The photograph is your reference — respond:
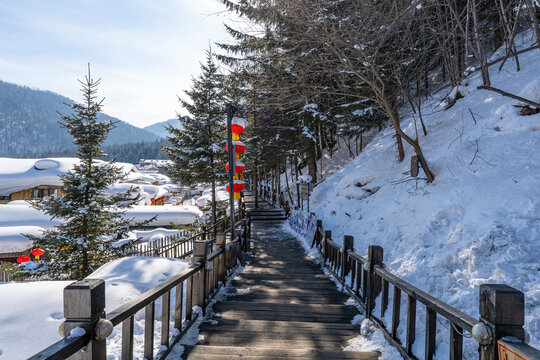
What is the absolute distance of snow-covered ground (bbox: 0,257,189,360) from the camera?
328 cm

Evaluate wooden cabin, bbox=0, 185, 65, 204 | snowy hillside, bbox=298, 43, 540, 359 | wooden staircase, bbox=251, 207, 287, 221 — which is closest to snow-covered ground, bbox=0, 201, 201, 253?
wooden cabin, bbox=0, 185, 65, 204

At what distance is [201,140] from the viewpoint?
15.9m

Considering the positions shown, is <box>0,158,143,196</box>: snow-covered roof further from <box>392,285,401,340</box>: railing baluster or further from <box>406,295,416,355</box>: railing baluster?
<box>406,295,416,355</box>: railing baluster

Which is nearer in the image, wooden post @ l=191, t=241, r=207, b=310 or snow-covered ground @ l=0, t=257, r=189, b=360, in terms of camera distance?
snow-covered ground @ l=0, t=257, r=189, b=360

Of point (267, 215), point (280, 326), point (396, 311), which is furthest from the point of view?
point (267, 215)

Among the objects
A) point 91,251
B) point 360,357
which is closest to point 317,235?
point 360,357

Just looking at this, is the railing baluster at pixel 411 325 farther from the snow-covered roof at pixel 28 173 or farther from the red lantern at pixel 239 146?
the snow-covered roof at pixel 28 173

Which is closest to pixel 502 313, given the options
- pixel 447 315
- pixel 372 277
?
pixel 447 315

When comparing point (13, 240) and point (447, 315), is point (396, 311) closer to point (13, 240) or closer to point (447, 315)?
point (447, 315)

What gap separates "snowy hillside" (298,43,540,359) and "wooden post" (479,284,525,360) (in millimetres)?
1634

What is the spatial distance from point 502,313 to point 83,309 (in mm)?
Answer: 2959

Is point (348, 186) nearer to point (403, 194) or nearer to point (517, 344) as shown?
point (403, 194)

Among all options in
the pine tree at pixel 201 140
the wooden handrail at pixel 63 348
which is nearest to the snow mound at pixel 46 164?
the pine tree at pixel 201 140

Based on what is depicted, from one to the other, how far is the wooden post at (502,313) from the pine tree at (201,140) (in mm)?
14535
